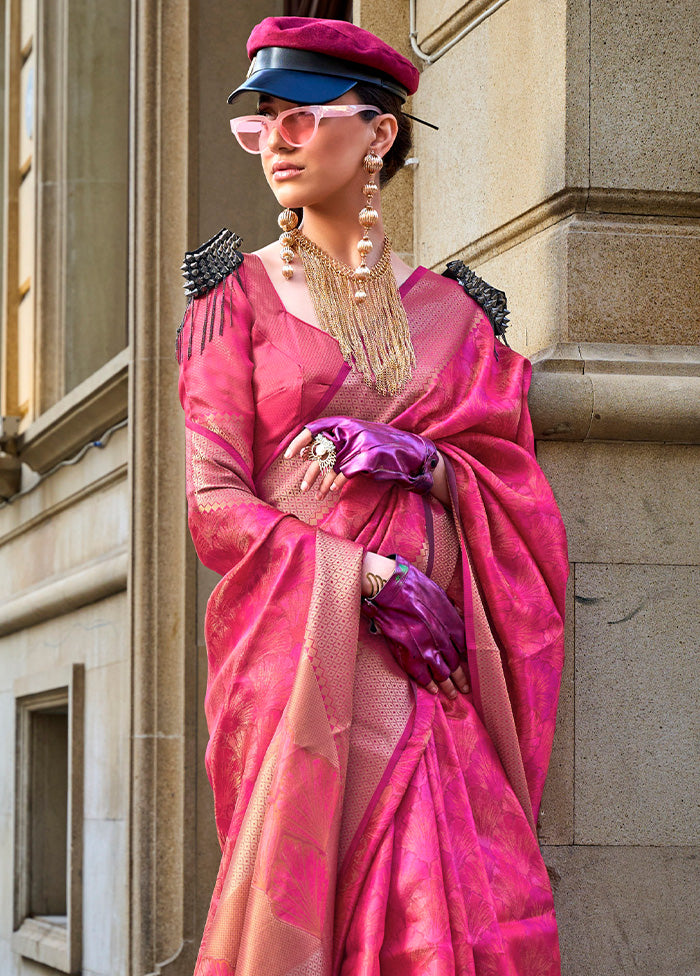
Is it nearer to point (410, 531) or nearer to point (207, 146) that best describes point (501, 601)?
point (410, 531)

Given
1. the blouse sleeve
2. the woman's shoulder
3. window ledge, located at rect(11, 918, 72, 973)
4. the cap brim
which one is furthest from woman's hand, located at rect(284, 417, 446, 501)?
window ledge, located at rect(11, 918, 72, 973)

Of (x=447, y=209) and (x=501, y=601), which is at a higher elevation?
(x=447, y=209)

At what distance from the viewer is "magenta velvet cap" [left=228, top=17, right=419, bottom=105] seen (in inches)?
118

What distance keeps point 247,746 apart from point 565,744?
2.91 ft

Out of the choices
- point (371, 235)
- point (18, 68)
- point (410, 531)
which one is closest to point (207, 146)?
point (371, 235)

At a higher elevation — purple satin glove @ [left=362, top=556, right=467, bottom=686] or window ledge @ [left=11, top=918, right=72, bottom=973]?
purple satin glove @ [left=362, top=556, right=467, bottom=686]

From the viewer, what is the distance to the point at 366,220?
10.3 feet

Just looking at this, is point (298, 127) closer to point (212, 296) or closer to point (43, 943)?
point (212, 296)

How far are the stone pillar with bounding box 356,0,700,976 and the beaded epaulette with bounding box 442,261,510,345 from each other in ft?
0.60

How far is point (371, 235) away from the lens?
3.23m

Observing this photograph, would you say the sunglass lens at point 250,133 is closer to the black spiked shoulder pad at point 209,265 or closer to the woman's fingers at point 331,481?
the black spiked shoulder pad at point 209,265

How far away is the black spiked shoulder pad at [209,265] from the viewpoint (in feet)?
10.2

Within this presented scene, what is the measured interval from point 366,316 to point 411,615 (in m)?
0.67

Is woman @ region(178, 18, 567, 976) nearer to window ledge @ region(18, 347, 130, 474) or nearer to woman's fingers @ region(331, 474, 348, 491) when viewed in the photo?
woman's fingers @ region(331, 474, 348, 491)
